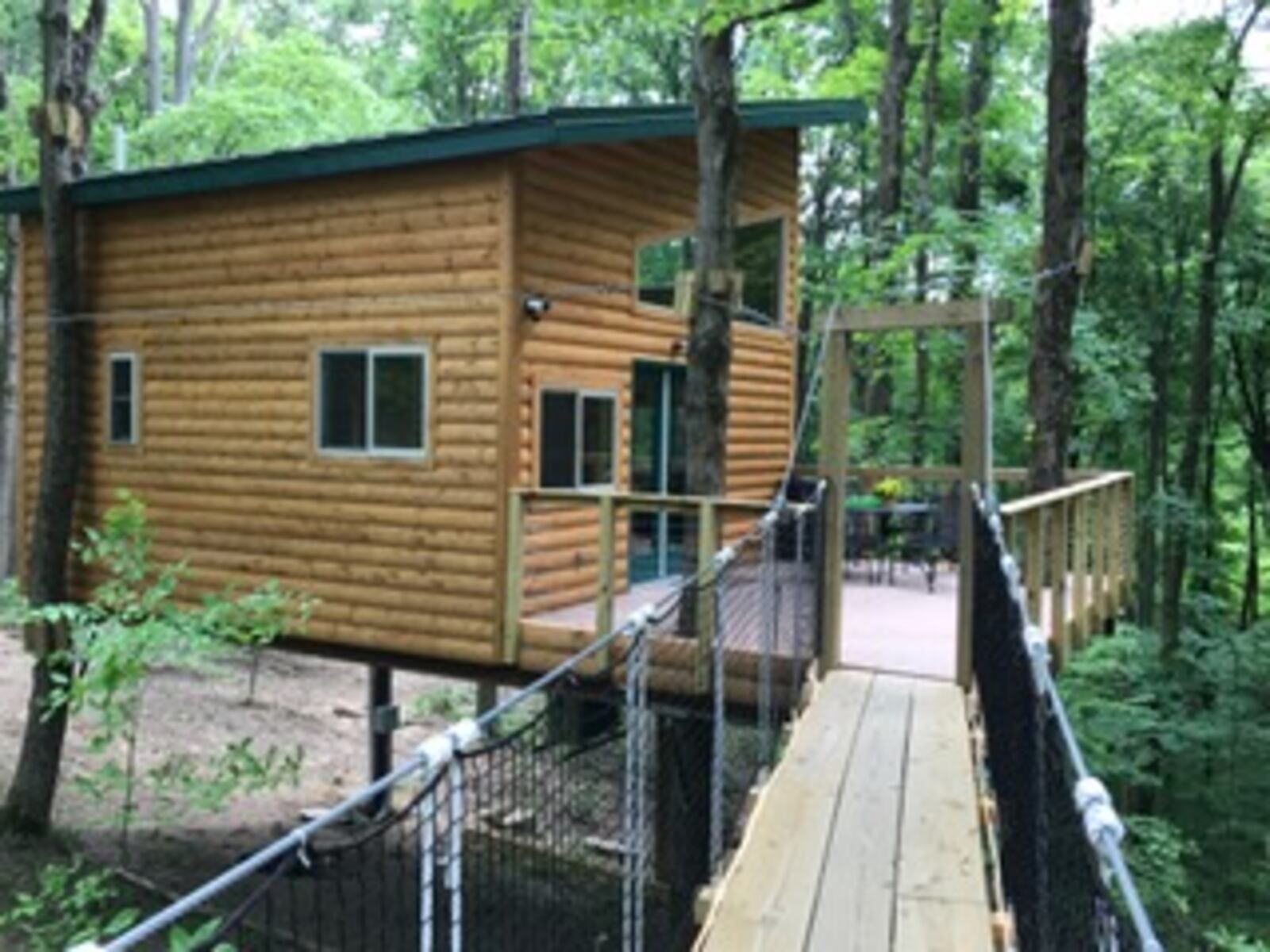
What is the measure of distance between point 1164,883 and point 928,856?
594 cm

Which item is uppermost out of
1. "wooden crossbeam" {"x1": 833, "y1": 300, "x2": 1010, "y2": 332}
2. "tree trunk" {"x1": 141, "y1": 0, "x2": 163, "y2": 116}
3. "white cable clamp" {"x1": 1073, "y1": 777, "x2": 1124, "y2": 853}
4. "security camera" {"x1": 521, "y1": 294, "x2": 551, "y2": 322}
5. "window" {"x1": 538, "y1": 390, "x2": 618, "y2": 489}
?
"tree trunk" {"x1": 141, "y1": 0, "x2": 163, "y2": 116}

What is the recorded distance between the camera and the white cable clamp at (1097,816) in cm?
174

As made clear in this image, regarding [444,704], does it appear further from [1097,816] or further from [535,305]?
[1097,816]

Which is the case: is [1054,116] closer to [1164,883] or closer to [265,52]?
[1164,883]

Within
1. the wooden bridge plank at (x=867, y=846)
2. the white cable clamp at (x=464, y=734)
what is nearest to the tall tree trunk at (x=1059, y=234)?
the wooden bridge plank at (x=867, y=846)

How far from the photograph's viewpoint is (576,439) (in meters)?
8.69

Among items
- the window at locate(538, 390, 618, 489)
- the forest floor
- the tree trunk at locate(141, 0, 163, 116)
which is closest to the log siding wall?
the window at locate(538, 390, 618, 489)

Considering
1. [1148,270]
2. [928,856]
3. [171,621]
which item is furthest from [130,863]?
[1148,270]

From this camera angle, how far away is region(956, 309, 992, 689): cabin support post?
629cm

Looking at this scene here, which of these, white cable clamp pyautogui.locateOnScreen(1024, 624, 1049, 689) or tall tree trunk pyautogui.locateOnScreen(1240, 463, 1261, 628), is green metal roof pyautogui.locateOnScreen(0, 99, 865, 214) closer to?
white cable clamp pyautogui.locateOnScreen(1024, 624, 1049, 689)

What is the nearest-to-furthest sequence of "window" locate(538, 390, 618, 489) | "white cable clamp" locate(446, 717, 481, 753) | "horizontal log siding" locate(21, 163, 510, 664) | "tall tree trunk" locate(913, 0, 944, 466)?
"white cable clamp" locate(446, 717, 481, 753), "horizontal log siding" locate(21, 163, 510, 664), "window" locate(538, 390, 618, 489), "tall tree trunk" locate(913, 0, 944, 466)

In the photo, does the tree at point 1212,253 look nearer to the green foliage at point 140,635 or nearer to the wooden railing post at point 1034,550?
the wooden railing post at point 1034,550

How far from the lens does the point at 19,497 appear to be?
10.9 m

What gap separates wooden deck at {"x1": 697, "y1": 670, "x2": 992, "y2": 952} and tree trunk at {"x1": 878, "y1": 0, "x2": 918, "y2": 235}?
929cm
